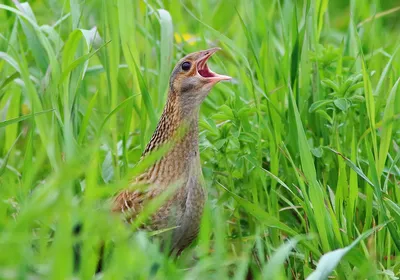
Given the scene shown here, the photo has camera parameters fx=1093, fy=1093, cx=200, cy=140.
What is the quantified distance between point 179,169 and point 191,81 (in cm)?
38

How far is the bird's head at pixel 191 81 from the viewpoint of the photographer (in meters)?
4.54

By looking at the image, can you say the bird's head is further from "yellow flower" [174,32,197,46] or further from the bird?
"yellow flower" [174,32,197,46]

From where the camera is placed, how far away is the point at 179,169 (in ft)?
14.6

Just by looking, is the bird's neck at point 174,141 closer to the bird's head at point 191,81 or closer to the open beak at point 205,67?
the bird's head at point 191,81

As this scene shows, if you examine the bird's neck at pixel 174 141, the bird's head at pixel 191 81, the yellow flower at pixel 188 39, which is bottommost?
the yellow flower at pixel 188 39

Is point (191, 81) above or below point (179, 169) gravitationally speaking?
above

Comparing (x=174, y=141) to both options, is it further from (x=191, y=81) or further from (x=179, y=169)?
(x=191, y=81)

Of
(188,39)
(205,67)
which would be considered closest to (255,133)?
(205,67)

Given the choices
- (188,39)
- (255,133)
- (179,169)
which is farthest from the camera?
(188,39)

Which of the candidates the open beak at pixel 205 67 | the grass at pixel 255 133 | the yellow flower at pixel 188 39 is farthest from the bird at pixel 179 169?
the yellow flower at pixel 188 39

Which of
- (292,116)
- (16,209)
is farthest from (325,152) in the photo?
(16,209)

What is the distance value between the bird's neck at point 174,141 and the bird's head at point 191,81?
3cm

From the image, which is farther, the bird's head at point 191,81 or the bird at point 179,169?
the bird's head at point 191,81

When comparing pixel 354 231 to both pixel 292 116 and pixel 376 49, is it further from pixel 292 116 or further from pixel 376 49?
pixel 376 49
